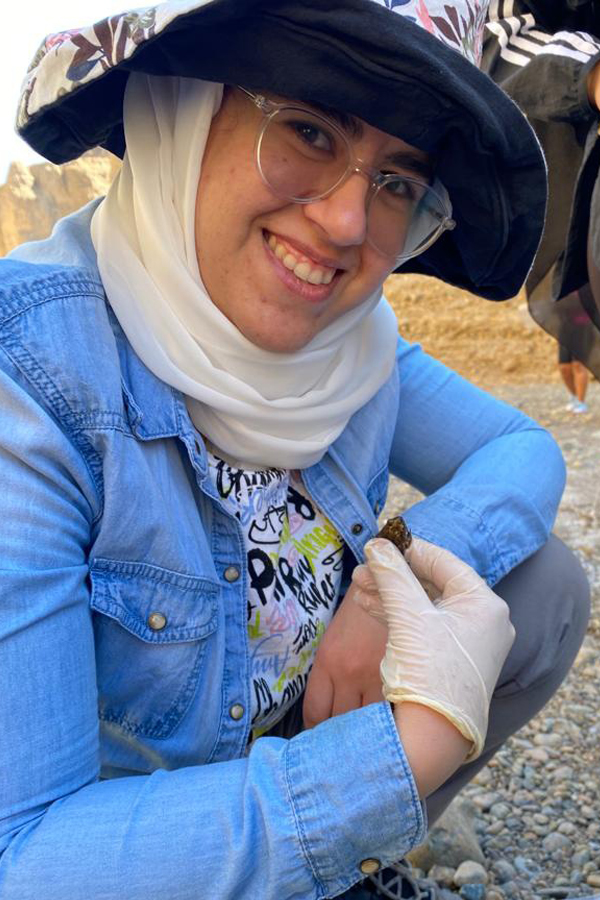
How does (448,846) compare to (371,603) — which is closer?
(371,603)

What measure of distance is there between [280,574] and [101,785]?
0.51m

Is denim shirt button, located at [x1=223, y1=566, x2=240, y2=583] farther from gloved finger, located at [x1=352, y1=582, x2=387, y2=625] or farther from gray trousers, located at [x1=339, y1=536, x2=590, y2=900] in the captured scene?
gray trousers, located at [x1=339, y1=536, x2=590, y2=900]

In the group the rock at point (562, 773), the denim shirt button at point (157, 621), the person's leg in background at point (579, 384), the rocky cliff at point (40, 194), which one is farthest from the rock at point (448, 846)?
the rocky cliff at point (40, 194)

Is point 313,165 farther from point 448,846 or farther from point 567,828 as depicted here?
point 567,828

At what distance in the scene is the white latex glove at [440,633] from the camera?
1195 millimetres

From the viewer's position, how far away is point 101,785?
1085 mm

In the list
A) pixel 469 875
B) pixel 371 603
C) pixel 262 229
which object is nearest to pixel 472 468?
pixel 371 603

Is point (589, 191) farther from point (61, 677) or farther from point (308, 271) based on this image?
point (61, 677)

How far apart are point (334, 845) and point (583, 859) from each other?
4.17 feet

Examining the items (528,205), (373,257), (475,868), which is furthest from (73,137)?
(475,868)

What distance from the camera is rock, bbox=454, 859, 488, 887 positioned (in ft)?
6.44

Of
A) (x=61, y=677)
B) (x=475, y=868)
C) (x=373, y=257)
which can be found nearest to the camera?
(x=61, y=677)

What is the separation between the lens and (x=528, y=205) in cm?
149

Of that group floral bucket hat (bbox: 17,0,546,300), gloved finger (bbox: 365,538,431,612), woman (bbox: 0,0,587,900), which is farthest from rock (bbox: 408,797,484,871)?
floral bucket hat (bbox: 17,0,546,300)
